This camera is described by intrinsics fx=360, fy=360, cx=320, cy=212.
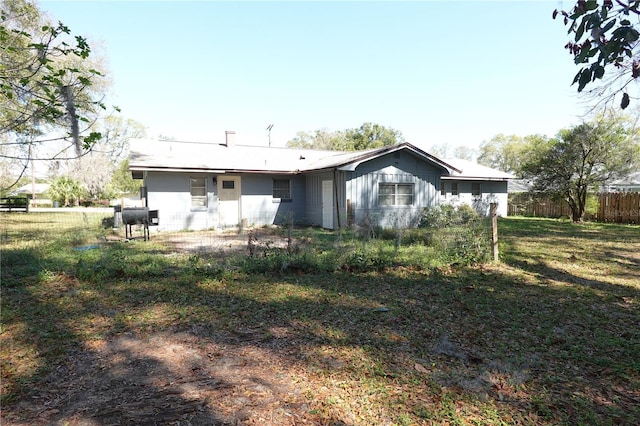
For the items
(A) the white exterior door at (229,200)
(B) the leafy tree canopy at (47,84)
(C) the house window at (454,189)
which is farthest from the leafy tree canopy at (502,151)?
(B) the leafy tree canopy at (47,84)

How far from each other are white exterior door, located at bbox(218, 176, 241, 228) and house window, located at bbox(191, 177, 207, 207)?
793 mm

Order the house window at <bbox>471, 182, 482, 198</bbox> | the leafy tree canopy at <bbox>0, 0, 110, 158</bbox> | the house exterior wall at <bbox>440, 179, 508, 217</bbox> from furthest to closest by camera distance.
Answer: the house window at <bbox>471, 182, 482, 198</bbox> → the house exterior wall at <bbox>440, 179, 508, 217</bbox> → the leafy tree canopy at <bbox>0, 0, 110, 158</bbox>

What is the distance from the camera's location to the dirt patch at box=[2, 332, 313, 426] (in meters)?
2.75

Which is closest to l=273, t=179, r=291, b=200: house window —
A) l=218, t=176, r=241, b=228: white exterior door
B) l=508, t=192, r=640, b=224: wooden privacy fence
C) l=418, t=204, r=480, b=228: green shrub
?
l=218, t=176, r=241, b=228: white exterior door

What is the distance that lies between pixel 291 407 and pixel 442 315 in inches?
119

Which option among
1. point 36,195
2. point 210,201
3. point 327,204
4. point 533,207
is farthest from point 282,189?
point 36,195

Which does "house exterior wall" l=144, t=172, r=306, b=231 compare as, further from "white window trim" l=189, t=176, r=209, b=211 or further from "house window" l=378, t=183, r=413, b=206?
"house window" l=378, t=183, r=413, b=206

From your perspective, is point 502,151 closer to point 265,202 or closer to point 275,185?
point 275,185

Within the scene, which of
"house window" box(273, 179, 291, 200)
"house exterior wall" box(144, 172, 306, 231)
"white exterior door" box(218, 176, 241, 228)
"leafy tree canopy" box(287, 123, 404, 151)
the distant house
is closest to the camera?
"house exterior wall" box(144, 172, 306, 231)

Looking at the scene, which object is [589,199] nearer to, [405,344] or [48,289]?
[405,344]

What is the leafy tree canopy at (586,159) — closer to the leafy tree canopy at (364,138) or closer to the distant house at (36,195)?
the leafy tree canopy at (364,138)

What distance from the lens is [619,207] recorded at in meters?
20.0

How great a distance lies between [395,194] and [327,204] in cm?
321

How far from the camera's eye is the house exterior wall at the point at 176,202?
15164 mm
